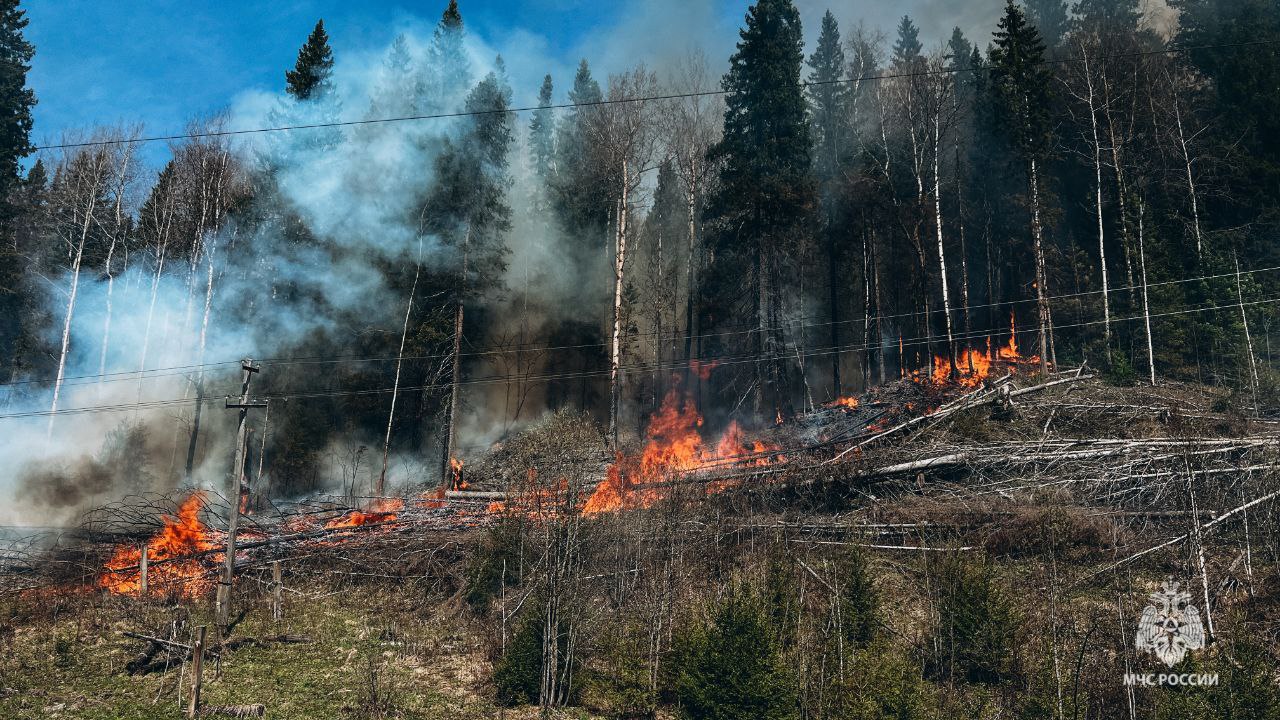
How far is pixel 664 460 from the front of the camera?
23.8 metres

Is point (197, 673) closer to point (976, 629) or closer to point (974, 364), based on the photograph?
point (976, 629)

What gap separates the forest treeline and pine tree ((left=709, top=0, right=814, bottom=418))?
0.14 m

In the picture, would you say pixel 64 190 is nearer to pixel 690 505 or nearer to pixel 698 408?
pixel 698 408

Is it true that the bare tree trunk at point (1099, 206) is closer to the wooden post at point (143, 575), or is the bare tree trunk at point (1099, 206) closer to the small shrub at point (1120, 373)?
the small shrub at point (1120, 373)

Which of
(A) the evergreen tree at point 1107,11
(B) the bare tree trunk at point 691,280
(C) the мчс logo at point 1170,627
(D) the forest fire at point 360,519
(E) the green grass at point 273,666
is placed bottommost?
(E) the green grass at point 273,666

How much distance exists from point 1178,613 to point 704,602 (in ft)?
28.1

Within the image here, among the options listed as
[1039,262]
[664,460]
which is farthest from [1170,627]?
[1039,262]

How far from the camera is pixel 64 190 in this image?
38594mm

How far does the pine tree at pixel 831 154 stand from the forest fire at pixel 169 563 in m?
29.8

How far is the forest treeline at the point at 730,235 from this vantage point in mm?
31016

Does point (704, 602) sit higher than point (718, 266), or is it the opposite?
point (718, 266)

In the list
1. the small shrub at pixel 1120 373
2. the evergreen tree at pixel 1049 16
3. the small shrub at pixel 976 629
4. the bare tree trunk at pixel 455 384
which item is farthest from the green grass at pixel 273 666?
the evergreen tree at pixel 1049 16

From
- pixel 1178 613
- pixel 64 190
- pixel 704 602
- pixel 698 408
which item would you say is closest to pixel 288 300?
pixel 64 190

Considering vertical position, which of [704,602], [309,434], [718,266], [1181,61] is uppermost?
[1181,61]
